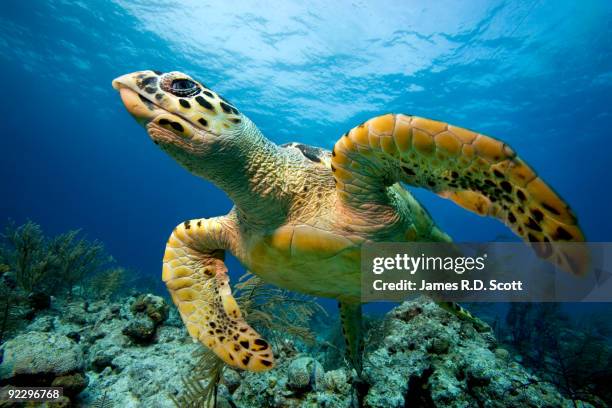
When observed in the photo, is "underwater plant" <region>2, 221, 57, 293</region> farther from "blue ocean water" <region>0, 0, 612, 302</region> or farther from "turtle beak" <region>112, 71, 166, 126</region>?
"blue ocean water" <region>0, 0, 612, 302</region>

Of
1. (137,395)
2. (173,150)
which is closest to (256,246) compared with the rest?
(173,150)

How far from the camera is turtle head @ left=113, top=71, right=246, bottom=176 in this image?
77.1 inches

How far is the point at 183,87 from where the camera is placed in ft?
6.83

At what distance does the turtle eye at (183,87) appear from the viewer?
204cm

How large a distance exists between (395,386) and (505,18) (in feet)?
67.4

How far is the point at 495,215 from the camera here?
5.48ft

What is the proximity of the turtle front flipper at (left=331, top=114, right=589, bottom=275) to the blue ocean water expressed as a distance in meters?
8.84

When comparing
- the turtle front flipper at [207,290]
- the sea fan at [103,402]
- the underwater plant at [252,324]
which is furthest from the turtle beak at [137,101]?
the sea fan at [103,402]

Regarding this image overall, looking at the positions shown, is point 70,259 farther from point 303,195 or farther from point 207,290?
point 303,195

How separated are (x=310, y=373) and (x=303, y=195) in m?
1.78

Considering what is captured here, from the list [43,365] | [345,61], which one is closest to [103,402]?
[43,365]

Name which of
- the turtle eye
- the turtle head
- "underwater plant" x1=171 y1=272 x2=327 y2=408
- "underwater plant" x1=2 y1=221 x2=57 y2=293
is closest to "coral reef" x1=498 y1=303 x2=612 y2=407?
"underwater plant" x1=171 y1=272 x2=327 y2=408

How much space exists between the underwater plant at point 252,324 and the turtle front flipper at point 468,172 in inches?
94.7

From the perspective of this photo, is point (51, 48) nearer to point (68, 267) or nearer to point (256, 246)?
point (68, 267)
